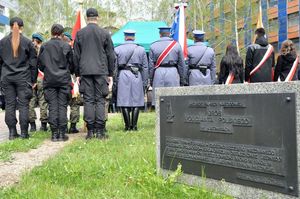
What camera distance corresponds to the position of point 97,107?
7.82 meters

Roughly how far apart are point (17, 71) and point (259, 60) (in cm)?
454

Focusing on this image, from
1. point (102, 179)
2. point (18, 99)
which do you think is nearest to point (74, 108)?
point (18, 99)

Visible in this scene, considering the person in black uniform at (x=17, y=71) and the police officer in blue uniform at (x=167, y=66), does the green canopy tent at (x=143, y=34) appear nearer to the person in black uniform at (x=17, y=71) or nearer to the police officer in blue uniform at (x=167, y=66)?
the police officer in blue uniform at (x=167, y=66)

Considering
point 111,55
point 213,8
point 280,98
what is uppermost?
point 213,8

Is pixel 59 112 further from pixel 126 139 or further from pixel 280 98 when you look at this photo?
pixel 280 98

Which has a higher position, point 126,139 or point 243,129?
point 243,129

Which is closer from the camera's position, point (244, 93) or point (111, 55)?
point (244, 93)

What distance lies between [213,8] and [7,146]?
38413mm

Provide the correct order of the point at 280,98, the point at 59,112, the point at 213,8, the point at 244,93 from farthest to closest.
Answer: the point at 213,8, the point at 59,112, the point at 244,93, the point at 280,98

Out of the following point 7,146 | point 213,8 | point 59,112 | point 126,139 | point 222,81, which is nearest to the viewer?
point 7,146

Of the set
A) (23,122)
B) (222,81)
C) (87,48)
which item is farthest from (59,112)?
(222,81)

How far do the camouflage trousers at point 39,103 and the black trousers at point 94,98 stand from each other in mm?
1901

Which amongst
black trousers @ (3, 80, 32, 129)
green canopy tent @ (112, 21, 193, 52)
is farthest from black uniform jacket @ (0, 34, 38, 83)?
green canopy tent @ (112, 21, 193, 52)

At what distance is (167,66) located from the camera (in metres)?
8.91
